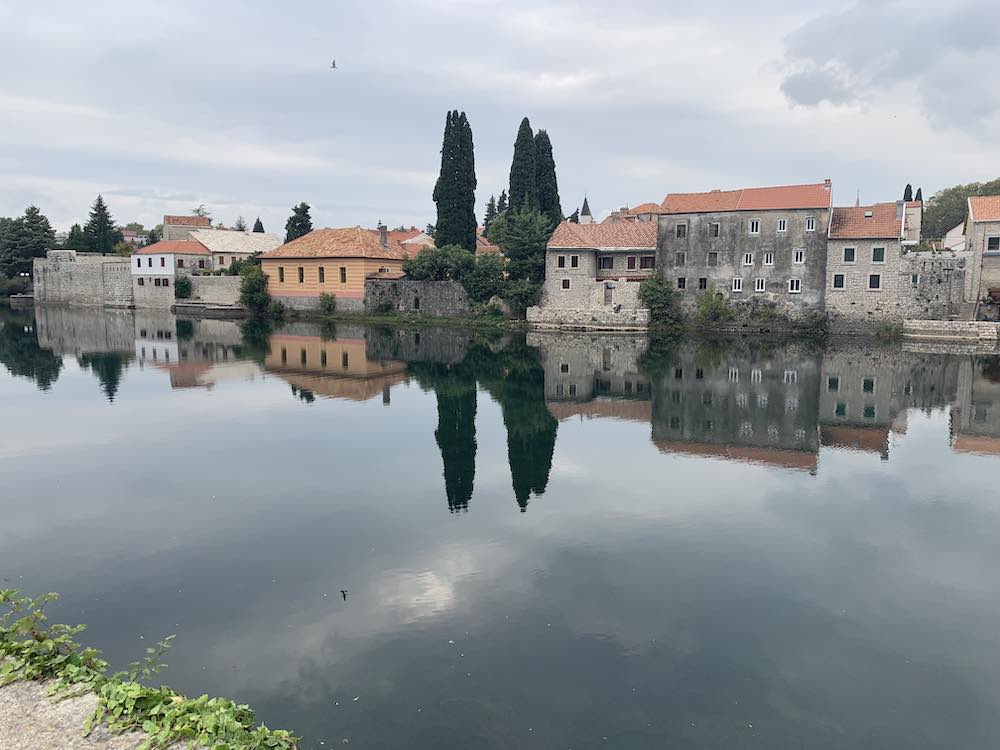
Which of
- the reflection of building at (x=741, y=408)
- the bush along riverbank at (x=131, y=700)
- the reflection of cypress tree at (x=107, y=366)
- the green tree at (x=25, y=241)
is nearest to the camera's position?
the bush along riverbank at (x=131, y=700)

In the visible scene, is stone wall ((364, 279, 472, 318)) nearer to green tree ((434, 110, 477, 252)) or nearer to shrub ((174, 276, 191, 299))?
green tree ((434, 110, 477, 252))

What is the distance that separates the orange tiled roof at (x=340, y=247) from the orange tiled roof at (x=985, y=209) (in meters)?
38.9

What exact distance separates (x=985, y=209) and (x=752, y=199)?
41.5 ft

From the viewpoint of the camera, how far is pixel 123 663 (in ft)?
26.7

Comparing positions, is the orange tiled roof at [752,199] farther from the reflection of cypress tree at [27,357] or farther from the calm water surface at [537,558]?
the reflection of cypress tree at [27,357]

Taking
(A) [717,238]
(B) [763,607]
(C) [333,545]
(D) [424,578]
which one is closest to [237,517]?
(C) [333,545]

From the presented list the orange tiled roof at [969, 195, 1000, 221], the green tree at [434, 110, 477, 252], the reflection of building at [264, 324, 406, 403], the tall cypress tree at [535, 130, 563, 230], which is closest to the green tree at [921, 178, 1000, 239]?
the orange tiled roof at [969, 195, 1000, 221]

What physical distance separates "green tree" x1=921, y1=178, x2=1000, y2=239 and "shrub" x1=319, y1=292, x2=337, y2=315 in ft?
191

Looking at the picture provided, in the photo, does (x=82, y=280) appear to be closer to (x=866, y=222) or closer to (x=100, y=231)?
(x=100, y=231)

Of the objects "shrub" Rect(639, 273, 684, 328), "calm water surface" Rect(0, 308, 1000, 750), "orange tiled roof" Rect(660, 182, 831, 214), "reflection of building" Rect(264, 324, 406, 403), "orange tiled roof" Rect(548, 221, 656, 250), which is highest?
"orange tiled roof" Rect(660, 182, 831, 214)

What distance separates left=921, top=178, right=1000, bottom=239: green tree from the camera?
70688 millimetres

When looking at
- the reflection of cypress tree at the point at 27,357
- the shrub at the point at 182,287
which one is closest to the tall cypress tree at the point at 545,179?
the shrub at the point at 182,287

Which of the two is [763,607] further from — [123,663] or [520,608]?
[123,663]

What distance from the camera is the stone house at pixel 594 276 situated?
47281 millimetres
